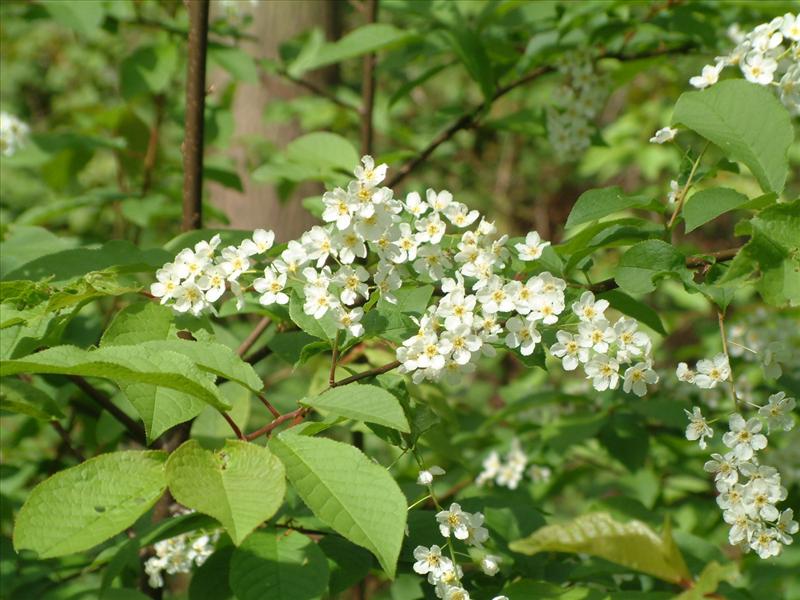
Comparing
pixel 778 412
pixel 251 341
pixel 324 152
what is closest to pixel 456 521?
pixel 778 412

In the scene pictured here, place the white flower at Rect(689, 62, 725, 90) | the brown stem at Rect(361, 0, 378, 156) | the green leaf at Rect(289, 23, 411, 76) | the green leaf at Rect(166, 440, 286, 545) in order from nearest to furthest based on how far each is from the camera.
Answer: the green leaf at Rect(166, 440, 286, 545) → the white flower at Rect(689, 62, 725, 90) → the green leaf at Rect(289, 23, 411, 76) → the brown stem at Rect(361, 0, 378, 156)

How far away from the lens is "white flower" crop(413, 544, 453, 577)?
47.9 inches

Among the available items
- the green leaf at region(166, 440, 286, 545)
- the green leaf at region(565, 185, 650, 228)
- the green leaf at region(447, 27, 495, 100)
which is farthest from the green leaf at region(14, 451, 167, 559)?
the green leaf at region(447, 27, 495, 100)

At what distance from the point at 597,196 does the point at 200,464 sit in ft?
2.25

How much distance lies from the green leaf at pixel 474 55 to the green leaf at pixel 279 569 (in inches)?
47.4

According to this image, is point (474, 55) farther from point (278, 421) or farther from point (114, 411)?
point (278, 421)

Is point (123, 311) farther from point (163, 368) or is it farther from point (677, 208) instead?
point (677, 208)

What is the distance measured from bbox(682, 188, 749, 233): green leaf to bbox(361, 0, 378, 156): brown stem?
1305mm

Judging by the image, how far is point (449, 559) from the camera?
1253 mm

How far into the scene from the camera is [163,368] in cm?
101

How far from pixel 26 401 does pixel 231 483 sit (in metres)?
0.67

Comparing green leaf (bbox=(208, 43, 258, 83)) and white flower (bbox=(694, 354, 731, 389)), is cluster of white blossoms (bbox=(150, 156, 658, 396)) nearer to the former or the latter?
white flower (bbox=(694, 354, 731, 389))

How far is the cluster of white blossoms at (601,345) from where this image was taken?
4.04ft

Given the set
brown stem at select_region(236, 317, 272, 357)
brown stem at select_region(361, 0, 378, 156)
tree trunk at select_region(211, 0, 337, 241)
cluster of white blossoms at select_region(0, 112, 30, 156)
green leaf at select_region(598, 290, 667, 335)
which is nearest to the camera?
green leaf at select_region(598, 290, 667, 335)
